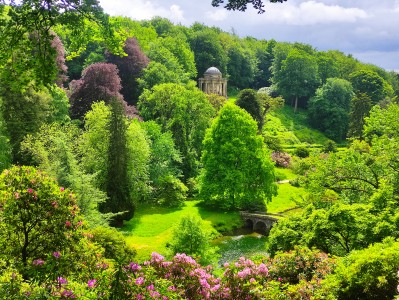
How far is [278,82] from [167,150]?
5632 cm

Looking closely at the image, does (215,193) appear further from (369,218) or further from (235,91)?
(235,91)

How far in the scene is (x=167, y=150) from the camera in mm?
45125

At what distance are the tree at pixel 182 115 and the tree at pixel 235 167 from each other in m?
5.63

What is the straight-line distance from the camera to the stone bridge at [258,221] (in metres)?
38.4

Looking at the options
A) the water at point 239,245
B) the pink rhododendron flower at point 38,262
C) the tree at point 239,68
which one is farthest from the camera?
the tree at point 239,68

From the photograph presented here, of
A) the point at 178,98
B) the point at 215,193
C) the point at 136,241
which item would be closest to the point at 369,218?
the point at 136,241

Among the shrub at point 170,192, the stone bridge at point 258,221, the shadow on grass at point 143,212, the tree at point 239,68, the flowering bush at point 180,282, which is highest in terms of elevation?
the tree at point 239,68

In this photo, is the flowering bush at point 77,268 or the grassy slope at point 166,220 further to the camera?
the grassy slope at point 166,220

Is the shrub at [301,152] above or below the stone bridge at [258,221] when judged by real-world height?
above

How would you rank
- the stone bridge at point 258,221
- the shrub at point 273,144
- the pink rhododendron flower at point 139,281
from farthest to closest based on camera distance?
the shrub at point 273,144 → the stone bridge at point 258,221 → the pink rhododendron flower at point 139,281

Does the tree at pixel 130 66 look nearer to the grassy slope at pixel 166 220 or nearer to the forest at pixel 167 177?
the forest at pixel 167 177

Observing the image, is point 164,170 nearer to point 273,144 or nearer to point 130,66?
A: point 130,66

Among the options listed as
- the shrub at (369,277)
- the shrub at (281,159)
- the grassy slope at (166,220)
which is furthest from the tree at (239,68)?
the shrub at (369,277)

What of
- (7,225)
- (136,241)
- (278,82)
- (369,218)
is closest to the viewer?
(7,225)
